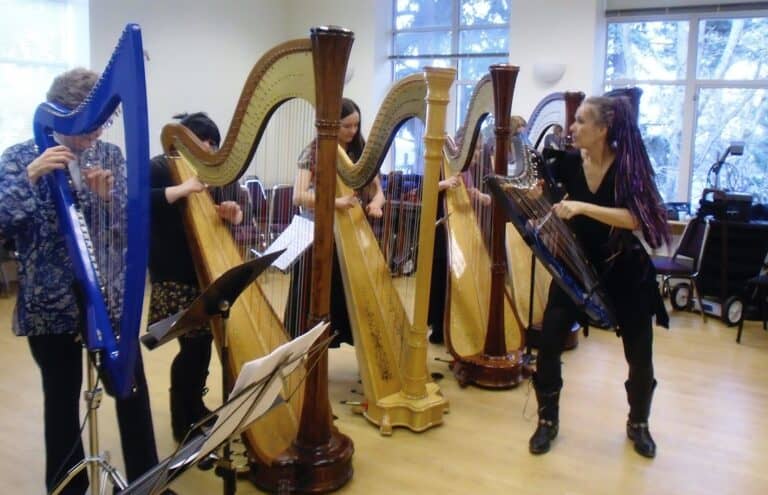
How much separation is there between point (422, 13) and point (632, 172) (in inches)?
234

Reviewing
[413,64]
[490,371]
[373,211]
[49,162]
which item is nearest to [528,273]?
[490,371]

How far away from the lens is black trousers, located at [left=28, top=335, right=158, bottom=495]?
7.02 feet

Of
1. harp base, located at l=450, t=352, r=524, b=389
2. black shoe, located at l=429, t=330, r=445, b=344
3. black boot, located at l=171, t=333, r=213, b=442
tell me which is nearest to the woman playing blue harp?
black boot, located at l=171, t=333, r=213, b=442

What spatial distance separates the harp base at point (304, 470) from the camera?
2547 millimetres

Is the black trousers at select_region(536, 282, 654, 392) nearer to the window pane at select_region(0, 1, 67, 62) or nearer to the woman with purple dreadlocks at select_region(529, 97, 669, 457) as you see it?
the woman with purple dreadlocks at select_region(529, 97, 669, 457)

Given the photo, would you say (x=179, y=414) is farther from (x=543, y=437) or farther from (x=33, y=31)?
(x=33, y=31)

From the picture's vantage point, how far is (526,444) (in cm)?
311

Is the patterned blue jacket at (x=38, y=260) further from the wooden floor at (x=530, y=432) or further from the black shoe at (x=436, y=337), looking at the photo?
the black shoe at (x=436, y=337)

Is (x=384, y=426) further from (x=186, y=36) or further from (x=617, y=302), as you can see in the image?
(x=186, y=36)

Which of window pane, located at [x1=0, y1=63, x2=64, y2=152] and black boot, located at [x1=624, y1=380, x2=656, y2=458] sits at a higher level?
window pane, located at [x1=0, y1=63, x2=64, y2=152]

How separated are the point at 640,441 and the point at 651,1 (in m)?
4.94

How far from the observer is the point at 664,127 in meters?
6.82

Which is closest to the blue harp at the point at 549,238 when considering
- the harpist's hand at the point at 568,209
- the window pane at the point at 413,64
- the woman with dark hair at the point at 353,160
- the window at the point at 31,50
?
the harpist's hand at the point at 568,209

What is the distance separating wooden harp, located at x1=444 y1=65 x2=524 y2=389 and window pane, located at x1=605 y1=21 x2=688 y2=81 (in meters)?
3.46
